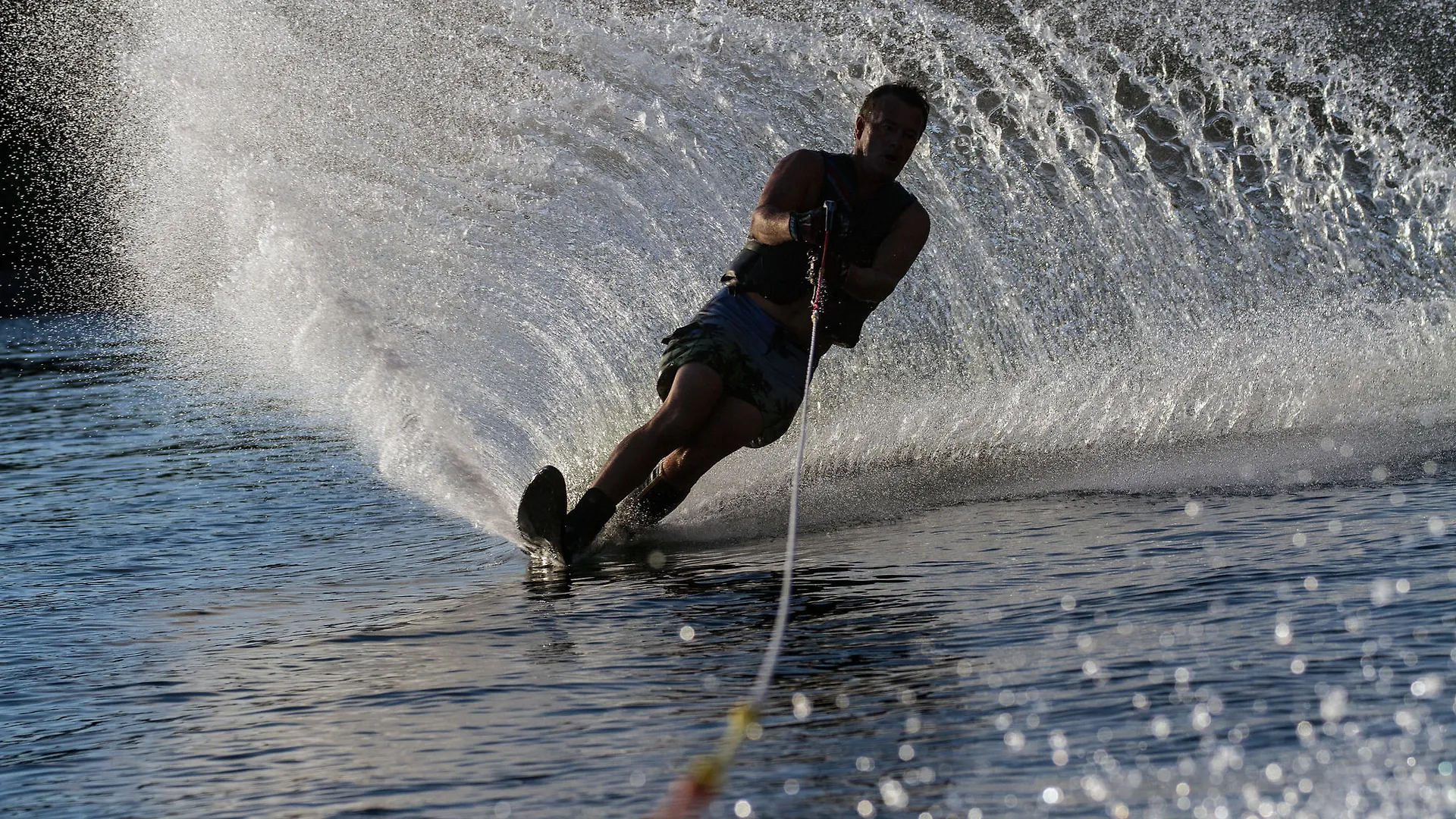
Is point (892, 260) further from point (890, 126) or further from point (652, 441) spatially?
point (652, 441)

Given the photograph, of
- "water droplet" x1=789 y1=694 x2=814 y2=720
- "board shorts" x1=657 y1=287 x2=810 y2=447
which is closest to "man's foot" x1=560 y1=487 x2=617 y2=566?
"board shorts" x1=657 y1=287 x2=810 y2=447

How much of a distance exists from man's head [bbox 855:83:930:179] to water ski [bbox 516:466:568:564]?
4.69 feet

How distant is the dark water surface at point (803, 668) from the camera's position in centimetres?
270

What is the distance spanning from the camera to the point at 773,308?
516 centimetres

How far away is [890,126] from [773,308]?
2.30 ft

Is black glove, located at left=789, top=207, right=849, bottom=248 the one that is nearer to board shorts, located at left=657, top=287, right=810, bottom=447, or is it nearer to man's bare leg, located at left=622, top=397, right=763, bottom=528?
board shorts, located at left=657, top=287, right=810, bottom=447

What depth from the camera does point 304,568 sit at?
541 cm

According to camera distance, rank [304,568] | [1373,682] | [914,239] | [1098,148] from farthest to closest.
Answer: [1098,148] < [304,568] < [914,239] < [1373,682]

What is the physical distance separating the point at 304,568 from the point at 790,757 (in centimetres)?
300

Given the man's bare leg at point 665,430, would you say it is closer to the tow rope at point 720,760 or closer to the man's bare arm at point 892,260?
the man's bare arm at point 892,260

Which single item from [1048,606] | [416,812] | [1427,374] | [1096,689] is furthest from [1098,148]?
[416,812]

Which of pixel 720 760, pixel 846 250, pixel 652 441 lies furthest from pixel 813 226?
pixel 720 760

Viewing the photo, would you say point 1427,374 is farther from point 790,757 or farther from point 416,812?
point 416,812

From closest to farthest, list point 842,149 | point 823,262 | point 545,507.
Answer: point 823,262
point 545,507
point 842,149
